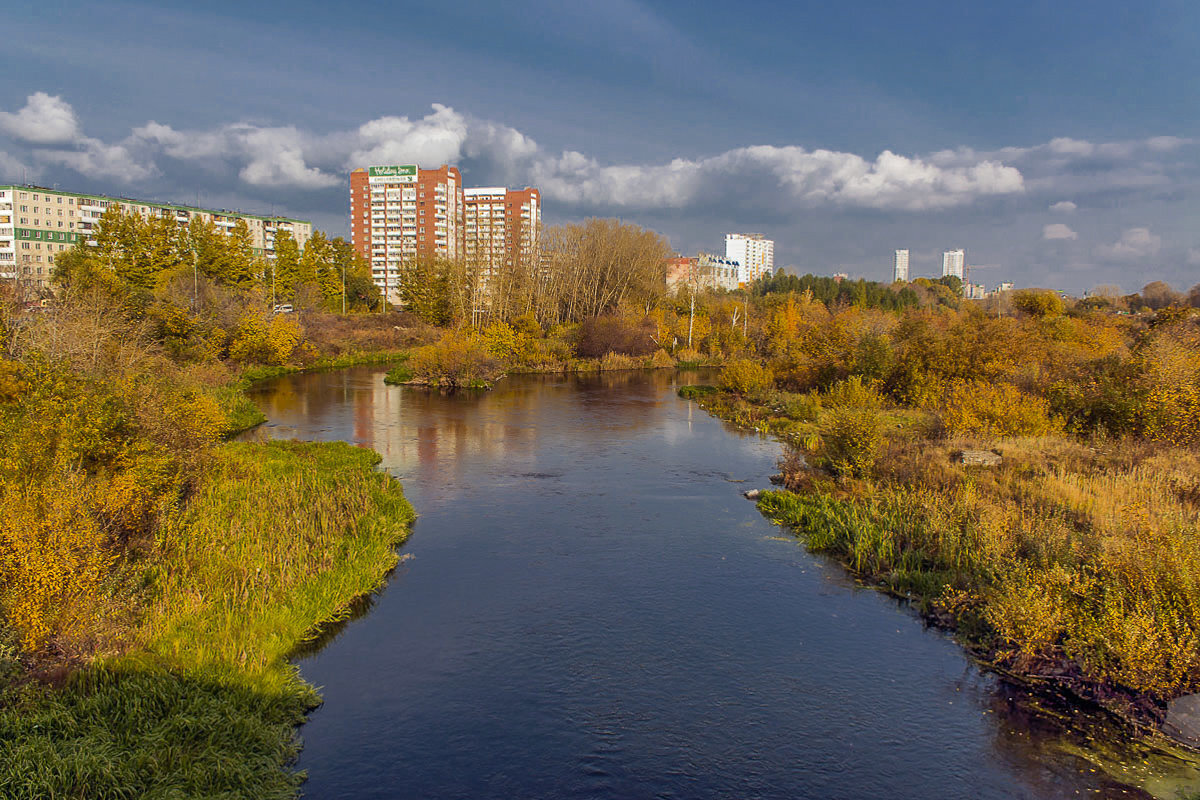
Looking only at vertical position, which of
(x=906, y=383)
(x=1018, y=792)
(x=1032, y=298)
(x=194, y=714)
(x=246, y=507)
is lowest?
(x=1018, y=792)

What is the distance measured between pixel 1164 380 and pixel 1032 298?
34.7m

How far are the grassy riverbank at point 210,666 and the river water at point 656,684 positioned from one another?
1.76 ft

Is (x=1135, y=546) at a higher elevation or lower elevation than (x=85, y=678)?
higher

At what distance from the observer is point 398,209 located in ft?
396

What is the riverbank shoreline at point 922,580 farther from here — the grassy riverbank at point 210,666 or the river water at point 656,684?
the grassy riverbank at point 210,666

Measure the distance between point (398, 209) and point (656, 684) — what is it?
121181 mm

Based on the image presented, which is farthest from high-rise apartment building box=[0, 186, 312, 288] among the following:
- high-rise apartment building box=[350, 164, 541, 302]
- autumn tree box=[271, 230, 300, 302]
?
autumn tree box=[271, 230, 300, 302]

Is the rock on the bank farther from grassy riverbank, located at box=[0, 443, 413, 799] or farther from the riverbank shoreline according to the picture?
grassy riverbank, located at box=[0, 443, 413, 799]

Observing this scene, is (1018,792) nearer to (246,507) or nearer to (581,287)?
(246,507)

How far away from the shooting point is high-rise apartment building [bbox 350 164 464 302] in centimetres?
11975

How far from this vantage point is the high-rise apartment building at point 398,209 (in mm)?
119750

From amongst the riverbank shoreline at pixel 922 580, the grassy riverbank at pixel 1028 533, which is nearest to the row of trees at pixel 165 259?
the riverbank shoreline at pixel 922 580

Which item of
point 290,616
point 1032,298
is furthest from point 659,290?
point 290,616

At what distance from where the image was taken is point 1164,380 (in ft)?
57.7
